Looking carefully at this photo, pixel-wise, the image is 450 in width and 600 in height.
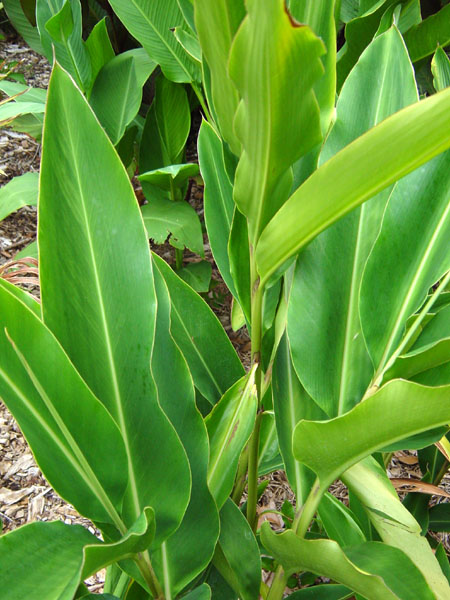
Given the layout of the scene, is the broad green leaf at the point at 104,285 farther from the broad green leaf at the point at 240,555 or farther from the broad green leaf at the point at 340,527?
the broad green leaf at the point at 340,527

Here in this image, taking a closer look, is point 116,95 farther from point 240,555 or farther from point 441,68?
point 240,555

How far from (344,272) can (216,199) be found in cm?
25

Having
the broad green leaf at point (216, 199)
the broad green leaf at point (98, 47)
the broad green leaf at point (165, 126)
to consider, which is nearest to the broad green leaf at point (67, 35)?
the broad green leaf at point (98, 47)

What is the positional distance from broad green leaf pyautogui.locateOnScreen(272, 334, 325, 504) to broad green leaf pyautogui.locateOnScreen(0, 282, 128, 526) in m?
0.22

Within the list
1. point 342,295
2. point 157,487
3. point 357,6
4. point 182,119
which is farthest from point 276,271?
point 357,6

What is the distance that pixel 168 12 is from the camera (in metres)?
1.58

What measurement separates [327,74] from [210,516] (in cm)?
43

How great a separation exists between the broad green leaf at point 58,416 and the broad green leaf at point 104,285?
1.7 inches

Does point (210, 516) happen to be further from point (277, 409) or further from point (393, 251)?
point (393, 251)

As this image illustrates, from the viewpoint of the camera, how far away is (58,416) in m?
0.45

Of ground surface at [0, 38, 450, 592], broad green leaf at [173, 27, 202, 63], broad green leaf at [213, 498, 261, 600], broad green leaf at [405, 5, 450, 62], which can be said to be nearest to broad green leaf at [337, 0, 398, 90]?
broad green leaf at [405, 5, 450, 62]

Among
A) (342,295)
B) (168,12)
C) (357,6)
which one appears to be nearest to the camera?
(342,295)

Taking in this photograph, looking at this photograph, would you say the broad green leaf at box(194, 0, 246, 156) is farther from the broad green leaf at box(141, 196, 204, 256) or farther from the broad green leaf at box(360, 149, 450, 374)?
the broad green leaf at box(141, 196, 204, 256)

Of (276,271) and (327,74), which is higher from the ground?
(327,74)
